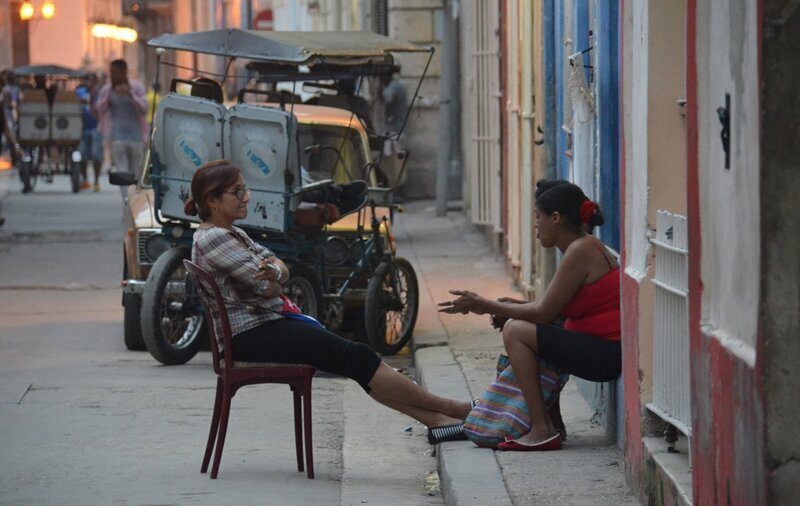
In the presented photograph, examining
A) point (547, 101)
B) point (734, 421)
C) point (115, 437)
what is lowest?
point (115, 437)

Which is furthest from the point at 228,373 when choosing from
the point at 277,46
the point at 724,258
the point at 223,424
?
the point at 277,46

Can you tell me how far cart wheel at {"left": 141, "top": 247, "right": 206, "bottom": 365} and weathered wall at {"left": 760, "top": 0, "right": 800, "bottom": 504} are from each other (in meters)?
6.85

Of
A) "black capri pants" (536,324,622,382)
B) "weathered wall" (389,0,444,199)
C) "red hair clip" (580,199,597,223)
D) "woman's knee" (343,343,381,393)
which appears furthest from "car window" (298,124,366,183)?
"weathered wall" (389,0,444,199)

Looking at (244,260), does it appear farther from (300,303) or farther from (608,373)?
(300,303)

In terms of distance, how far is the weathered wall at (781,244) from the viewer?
14.9 ft

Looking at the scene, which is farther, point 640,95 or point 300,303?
point 300,303

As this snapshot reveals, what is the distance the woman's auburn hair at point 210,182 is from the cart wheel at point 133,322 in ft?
13.5

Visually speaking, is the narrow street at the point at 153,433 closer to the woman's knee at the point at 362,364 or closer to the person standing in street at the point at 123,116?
the woman's knee at the point at 362,364

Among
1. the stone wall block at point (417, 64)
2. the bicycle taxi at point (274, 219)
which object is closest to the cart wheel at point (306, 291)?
the bicycle taxi at point (274, 219)

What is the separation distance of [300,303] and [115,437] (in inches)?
116

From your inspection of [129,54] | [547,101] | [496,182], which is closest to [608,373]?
[547,101]

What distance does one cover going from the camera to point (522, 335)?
25.8 feet

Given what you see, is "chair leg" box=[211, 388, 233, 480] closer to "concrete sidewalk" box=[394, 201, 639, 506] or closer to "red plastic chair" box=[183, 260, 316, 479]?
"red plastic chair" box=[183, 260, 316, 479]

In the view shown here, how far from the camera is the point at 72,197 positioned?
28.3 m
